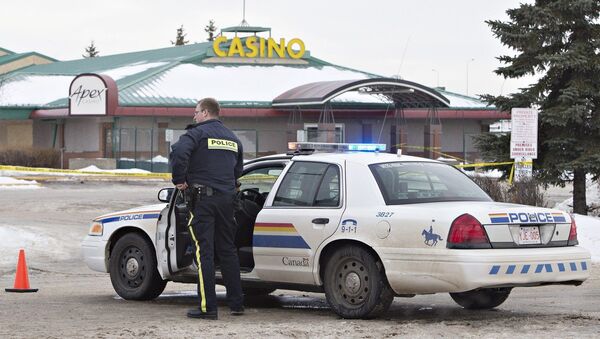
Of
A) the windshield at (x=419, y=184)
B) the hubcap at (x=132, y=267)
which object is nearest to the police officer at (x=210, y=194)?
A: the windshield at (x=419, y=184)

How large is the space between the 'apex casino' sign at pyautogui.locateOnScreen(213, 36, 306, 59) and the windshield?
47.9m

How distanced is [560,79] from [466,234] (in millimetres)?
15540

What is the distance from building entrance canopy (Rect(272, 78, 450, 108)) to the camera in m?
46.5

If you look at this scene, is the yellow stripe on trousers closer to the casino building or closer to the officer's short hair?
the officer's short hair

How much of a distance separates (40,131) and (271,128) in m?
11.4

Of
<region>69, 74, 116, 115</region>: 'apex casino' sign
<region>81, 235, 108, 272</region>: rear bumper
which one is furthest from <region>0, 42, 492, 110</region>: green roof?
<region>81, 235, 108, 272</region>: rear bumper

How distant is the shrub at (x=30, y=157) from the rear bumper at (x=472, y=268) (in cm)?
4337

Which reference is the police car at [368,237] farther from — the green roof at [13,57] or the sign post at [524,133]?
the green roof at [13,57]

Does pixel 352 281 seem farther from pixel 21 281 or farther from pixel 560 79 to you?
pixel 560 79

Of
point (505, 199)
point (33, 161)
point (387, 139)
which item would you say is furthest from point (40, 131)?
point (505, 199)

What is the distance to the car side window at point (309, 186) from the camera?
34.3ft

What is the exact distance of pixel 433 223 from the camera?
31.2 feet

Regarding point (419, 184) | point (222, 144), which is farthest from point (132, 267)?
point (419, 184)

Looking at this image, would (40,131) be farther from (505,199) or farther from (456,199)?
(456,199)
